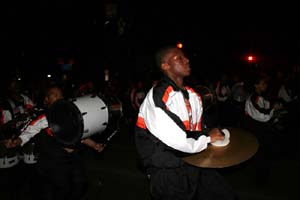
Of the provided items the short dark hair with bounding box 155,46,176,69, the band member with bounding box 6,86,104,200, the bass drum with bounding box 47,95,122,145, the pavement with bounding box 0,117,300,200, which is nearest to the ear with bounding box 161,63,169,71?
the short dark hair with bounding box 155,46,176,69

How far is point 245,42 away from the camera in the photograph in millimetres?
20672

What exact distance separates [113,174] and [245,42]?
60.8 ft

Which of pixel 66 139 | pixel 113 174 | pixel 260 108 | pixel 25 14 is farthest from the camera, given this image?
pixel 25 14

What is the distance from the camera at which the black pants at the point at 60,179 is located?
3.08 m

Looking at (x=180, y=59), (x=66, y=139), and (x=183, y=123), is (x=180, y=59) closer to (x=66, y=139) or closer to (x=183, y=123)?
(x=183, y=123)

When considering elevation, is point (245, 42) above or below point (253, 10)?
below

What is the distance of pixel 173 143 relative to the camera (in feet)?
7.01

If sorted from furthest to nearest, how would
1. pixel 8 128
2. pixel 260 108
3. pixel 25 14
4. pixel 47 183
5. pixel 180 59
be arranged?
1. pixel 25 14
2. pixel 260 108
3. pixel 8 128
4. pixel 47 183
5. pixel 180 59

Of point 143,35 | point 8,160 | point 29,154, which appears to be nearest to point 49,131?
point 29,154

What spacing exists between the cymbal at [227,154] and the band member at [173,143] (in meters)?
0.08

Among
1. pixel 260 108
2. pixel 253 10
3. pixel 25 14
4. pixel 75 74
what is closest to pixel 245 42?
pixel 253 10

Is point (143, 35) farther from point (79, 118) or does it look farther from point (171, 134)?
point (171, 134)

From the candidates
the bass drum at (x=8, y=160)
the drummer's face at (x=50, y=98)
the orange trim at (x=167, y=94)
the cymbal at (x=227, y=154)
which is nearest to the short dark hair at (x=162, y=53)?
the orange trim at (x=167, y=94)

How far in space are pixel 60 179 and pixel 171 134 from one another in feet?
5.48
